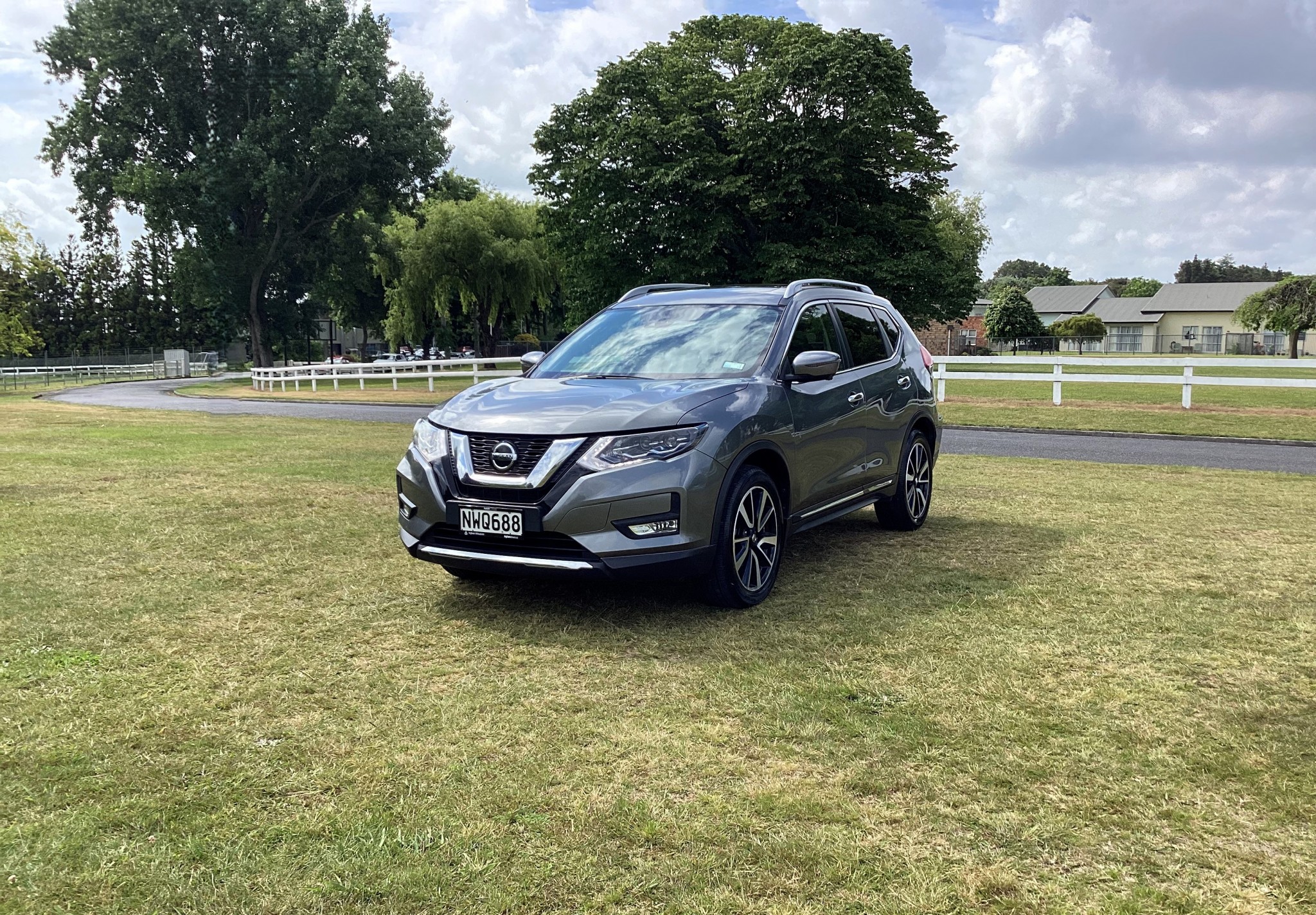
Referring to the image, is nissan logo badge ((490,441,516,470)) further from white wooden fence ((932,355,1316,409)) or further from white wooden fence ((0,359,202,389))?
white wooden fence ((0,359,202,389))

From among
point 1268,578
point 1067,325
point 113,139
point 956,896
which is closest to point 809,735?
point 956,896

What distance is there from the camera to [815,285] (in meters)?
7.06

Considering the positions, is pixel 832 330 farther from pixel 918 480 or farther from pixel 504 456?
pixel 504 456

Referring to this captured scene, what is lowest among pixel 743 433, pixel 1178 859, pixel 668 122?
pixel 1178 859

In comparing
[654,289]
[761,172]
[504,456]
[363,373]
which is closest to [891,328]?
[654,289]

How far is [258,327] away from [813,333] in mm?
48281

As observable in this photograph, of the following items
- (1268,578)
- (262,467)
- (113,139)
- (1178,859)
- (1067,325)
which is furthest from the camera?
(1067,325)

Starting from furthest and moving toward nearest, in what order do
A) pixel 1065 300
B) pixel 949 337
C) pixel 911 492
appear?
pixel 1065 300
pixel 949 337
pixel 911 492

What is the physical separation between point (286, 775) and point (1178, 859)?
2777mm

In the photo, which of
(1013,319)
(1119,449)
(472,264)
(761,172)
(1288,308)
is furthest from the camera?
(1013,319)

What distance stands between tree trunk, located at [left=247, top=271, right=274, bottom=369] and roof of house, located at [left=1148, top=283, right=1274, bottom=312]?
89662mm

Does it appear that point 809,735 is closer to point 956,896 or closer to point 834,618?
point 956,896

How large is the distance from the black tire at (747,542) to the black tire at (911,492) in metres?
2.09

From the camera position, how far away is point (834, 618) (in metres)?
5.37
